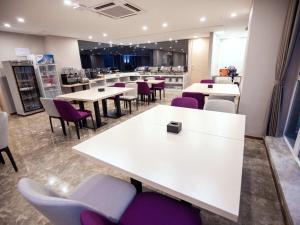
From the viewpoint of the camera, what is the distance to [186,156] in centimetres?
109

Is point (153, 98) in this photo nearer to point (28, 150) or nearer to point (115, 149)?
point (28, 150)

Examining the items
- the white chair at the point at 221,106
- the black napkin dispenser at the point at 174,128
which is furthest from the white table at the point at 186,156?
the white chair at the point at 221,106

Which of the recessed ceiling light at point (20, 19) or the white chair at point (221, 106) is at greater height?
the recessed ceiling light at point (20, 19)

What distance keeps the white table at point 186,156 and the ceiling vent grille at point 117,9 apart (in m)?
2.34

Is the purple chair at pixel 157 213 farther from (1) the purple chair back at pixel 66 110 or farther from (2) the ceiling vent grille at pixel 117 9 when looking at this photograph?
(2) the ceiling vent grille at pixel 117 9

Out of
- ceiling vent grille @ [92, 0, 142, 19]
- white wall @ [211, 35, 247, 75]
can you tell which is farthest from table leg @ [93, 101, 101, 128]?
white wall @ [211, 35, 247, 75]

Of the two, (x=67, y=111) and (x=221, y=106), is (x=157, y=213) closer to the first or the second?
(x=221, y=106)

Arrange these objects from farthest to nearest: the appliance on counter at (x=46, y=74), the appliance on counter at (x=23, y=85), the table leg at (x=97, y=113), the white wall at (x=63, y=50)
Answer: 1. the white wall at (x=63, y=50)
2. the appliance on counter at (x=46, y=74)
3. the appliance on counter at (x=23, y=85)
4. the table leg at (x=97, y=113)

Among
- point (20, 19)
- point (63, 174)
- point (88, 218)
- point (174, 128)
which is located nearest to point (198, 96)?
point (174, 128)

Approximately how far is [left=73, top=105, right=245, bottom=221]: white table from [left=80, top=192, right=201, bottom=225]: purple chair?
201mm

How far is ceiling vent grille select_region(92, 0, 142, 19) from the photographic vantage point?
284 cm

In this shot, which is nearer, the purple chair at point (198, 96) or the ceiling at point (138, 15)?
the ceiling at point (138, 15)

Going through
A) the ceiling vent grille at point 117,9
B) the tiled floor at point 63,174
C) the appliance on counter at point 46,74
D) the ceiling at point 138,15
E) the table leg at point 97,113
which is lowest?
the tiled floor at point 63,174

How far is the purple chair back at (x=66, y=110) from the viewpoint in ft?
9.48
